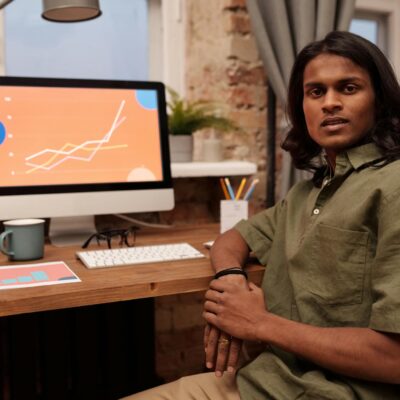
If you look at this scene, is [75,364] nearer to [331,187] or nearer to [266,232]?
[266,232]

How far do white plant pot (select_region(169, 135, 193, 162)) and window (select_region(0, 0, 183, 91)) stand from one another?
1.32 feet

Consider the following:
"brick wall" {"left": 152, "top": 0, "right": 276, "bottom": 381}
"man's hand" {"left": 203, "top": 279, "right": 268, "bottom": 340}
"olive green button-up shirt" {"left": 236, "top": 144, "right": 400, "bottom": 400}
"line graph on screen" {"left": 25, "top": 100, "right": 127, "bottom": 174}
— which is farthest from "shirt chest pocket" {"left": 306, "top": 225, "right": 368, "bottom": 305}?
"brick wall" {"left": 152, "top": 0, "right": 276, "bottom": 381}

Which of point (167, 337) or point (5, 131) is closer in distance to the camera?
point (5, 131)

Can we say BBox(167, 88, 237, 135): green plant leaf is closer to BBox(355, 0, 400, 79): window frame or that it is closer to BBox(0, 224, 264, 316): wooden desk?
BBox(0, 224, 264, 316): wooden desk

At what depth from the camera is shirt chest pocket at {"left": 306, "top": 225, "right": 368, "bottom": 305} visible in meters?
1.02

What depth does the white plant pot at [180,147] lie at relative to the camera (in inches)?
78.6

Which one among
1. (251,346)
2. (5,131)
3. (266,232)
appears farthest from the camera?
(251,346)

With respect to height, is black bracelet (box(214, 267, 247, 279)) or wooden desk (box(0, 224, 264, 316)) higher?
black bracelet (box(214, 267, 247, 279))

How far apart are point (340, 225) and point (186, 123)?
107 cm

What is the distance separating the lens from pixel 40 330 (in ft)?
5.99

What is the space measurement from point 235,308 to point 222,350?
10 cm

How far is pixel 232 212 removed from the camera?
66.9 inches

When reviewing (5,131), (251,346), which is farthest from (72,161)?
(251,346)

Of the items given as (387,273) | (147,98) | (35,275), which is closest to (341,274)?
(387,273)
